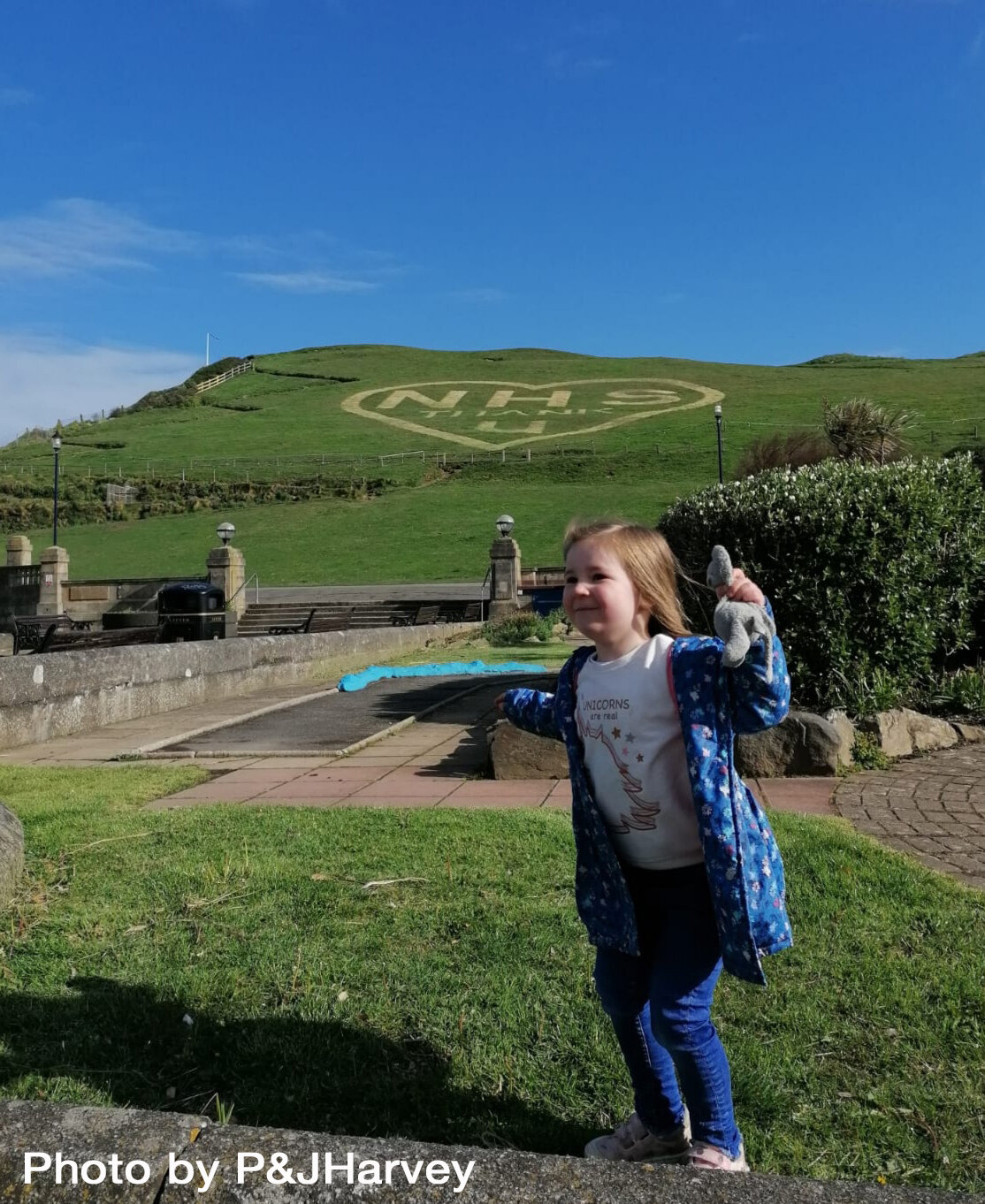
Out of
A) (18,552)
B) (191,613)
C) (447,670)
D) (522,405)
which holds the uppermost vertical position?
(522,405)

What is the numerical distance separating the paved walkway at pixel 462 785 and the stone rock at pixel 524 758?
0.12 meters

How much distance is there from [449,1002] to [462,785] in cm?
333

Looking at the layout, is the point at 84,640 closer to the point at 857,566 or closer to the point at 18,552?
the point at 857,566

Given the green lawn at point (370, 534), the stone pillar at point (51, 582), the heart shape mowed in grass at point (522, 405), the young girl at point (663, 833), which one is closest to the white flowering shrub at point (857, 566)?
the young girl at point (663, 833)

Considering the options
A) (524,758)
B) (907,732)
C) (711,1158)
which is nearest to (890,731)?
(907,732)

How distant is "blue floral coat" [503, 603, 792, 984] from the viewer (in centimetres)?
197

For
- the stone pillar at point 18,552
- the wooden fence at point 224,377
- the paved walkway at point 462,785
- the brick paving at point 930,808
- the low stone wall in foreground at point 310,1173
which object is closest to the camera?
the low stone wall in foreground at point 310,1173

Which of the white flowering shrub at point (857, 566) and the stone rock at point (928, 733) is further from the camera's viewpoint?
the white flowering shrub at point (857, 566)

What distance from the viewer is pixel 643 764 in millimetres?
2107

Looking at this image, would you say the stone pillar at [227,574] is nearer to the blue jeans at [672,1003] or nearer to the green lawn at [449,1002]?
the green lawn at [449,1002]

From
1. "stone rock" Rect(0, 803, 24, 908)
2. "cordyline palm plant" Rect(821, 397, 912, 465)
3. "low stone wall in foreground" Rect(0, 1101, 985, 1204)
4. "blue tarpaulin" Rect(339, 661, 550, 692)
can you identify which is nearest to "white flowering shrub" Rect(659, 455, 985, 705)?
"stone rock" Rect(0, 803, 24, 908)

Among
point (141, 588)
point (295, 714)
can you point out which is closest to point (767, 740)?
point (295, 714)

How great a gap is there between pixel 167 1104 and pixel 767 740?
4.65 metres

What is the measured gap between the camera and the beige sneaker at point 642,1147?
2.10 meters
